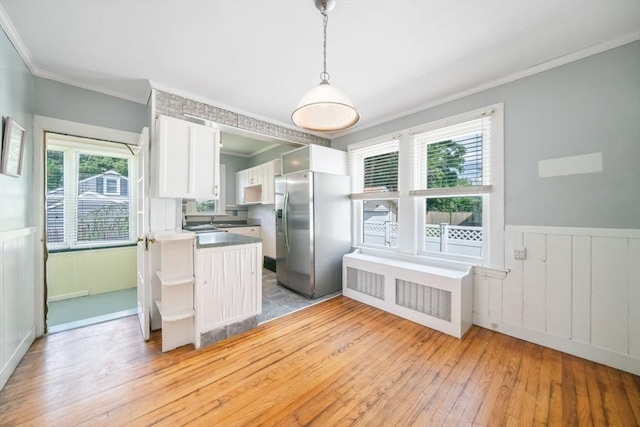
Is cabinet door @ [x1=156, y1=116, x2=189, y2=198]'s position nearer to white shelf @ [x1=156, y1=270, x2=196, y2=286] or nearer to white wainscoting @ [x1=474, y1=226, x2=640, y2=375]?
white shelf @ [x1=156, y1=270, x2=196, y2=286]

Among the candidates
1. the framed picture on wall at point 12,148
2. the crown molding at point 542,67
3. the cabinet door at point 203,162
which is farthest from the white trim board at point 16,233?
the crown molding at point 542,67

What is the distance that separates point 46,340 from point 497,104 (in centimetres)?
514

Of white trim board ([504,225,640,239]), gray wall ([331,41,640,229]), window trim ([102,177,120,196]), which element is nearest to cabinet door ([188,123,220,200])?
window trim ([102,177,120,196])

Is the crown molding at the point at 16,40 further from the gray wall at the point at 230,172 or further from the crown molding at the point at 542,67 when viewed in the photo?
the crown molding at the point at 542,67

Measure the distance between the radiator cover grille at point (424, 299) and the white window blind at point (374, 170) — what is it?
1272 mm

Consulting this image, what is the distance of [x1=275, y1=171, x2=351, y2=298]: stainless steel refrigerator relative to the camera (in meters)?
3.38

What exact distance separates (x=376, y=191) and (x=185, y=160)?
8.38ft

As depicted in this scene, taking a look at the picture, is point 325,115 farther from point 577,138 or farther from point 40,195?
point 40,195

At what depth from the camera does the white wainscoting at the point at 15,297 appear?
1730mm

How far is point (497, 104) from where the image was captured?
250cm

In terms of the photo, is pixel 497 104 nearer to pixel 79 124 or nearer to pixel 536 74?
pixel 536 74

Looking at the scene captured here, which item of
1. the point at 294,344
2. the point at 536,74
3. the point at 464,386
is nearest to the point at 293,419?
the point at 294,344

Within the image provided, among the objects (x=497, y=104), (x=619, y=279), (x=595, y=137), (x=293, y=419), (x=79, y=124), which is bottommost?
(x=293, y=419)

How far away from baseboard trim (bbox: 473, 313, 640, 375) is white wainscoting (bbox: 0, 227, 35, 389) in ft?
13.7
